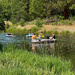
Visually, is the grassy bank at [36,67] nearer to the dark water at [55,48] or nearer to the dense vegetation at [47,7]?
the dark water at [55,48]

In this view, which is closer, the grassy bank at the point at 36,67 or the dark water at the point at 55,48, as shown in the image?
the grassy bank at the point at 36,67

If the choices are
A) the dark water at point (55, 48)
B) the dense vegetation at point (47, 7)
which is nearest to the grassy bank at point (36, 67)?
the dark water at point (55, 48)

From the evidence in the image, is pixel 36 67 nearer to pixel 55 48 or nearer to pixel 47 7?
pixel 55 48

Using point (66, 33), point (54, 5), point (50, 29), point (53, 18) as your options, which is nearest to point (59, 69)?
point (66, 33)

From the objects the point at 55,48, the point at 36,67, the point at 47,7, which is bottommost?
the point at 55,48

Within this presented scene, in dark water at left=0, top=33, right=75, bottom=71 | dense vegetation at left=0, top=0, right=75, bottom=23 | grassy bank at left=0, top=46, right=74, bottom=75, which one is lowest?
dark water at left=0, top=33, right=75, bottom=71

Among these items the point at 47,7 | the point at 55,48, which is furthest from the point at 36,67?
the point at 47,7

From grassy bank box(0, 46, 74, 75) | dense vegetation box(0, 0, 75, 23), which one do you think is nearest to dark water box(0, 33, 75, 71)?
grassy bank box(0, 46, 74, 75)

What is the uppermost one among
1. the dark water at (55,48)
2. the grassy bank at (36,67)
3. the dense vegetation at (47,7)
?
the dense vegetation at (47,7)

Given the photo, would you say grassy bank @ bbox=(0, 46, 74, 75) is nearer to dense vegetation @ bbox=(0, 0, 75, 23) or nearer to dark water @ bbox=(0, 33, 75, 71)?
dark water @ bbox=(0, 33, 75, 71)

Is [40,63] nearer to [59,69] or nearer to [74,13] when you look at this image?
[59,69]

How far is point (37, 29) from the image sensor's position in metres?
54.4

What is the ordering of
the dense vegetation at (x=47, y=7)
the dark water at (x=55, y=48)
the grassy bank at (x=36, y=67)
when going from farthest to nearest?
the dense vegetation at (x=47, y=7) < the dark water at (x=55, y=48) < the grassy bank at (x=36, y=67)

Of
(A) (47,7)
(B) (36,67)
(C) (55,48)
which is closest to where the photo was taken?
(B) (36,67)
